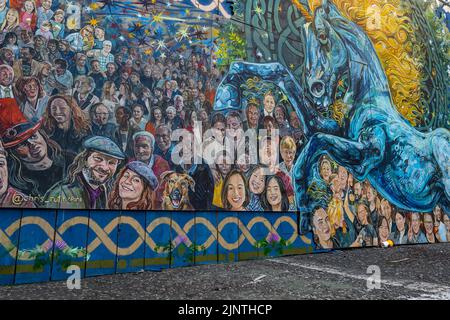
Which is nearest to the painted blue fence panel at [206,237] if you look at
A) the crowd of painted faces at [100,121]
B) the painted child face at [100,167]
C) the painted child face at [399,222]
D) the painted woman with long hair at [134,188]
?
the crowd of painted faces at [100,121]

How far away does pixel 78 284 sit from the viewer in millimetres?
4102

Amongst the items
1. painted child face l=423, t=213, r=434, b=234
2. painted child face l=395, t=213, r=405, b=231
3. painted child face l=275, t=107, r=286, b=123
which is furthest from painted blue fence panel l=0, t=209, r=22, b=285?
painted child face l=423, t=213, r=434, b=234

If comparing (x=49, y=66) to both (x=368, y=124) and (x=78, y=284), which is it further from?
(x=368, y=124)

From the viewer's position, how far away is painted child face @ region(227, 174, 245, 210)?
5464 millimetres

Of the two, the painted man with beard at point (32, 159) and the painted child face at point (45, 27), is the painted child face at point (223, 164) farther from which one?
the painted child face at point (45, 27)

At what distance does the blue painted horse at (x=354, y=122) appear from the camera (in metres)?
6.28

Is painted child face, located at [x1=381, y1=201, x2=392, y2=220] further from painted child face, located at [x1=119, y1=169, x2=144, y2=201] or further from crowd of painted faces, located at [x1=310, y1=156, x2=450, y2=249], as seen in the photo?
painted child face, located at [x1=119, y1=169, x2=144, y2=201]

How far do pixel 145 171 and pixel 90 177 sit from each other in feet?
2.26

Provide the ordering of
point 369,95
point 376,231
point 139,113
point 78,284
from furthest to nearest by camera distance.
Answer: point 369,95 < point 376,231 < point 139,113 < point 78,284

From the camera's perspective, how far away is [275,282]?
4.33 meters

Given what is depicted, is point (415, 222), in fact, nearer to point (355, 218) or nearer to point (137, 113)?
point (355, 218)

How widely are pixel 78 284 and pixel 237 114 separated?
319cm

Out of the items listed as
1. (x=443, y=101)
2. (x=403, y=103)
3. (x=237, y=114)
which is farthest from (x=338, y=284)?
(x=443, y=101)

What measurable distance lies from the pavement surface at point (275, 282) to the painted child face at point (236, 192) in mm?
836
